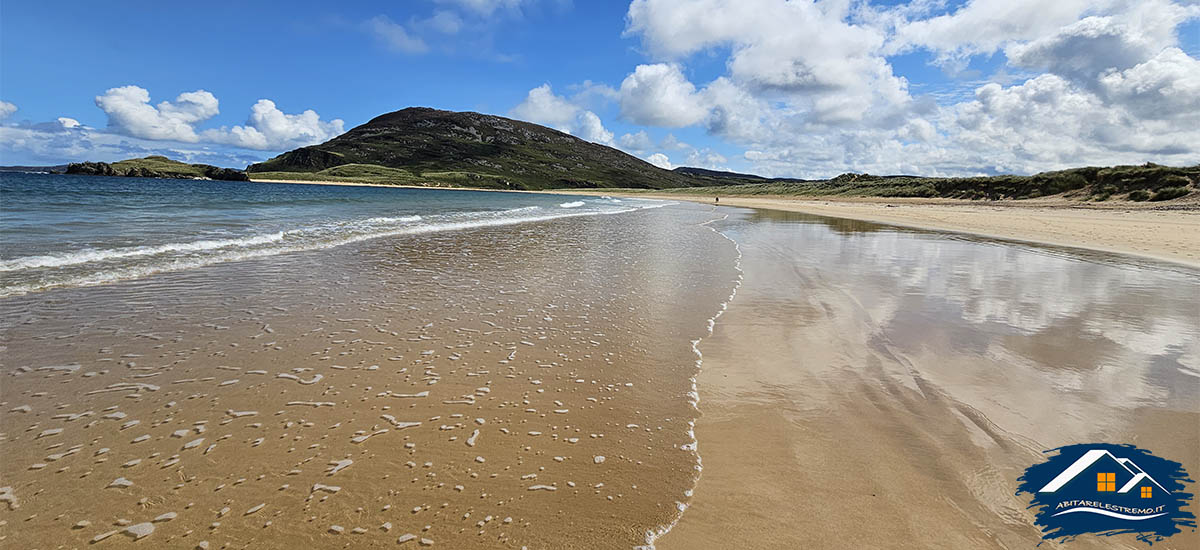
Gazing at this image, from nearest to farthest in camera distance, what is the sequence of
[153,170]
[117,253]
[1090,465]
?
Answer: [1090,465]
[117,253]
[153,170]

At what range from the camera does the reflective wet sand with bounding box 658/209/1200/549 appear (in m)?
3.16

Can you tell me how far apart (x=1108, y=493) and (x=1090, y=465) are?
34 cm

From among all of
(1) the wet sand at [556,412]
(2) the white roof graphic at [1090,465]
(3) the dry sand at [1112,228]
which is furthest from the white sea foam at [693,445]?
(3) the dry sand at [1112,228]

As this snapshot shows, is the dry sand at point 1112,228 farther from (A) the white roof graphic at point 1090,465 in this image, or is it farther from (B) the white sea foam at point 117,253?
(B) the white sea foam at point 117,253

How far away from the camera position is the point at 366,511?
3115 millimetres

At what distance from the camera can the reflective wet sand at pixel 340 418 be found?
303 centimetres

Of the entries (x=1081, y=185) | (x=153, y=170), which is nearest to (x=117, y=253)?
(x=1081, y=185)

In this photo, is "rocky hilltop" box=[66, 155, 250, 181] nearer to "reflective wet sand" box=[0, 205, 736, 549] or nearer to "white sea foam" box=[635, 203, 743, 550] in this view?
"reflective wet sand" box=[0, 205, 736, 549]

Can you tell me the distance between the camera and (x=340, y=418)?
4309 millimetres

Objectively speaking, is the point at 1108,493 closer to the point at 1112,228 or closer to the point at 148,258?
the point at 148,258

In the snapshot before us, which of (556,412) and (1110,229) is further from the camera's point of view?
(1110,229)

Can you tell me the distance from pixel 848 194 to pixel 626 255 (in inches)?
3055

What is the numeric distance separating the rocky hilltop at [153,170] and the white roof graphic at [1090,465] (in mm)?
157226

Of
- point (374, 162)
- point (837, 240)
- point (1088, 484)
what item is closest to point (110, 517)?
point (1088, 484)
